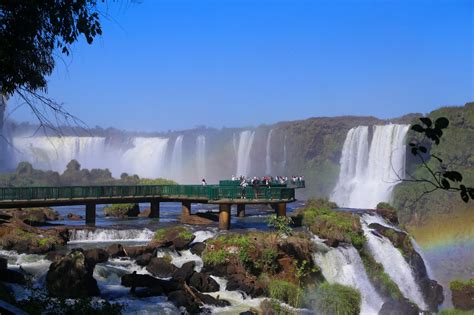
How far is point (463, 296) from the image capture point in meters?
31.2

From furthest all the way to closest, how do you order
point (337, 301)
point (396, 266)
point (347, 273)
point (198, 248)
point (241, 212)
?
1. point (241, 212)
2. point (396, 266)
3. point (347, 273)
4. point (198, 248)
5. point (337, 301)

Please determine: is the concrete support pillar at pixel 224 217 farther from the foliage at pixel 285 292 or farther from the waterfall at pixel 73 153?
the waterfall at pixel 73 153

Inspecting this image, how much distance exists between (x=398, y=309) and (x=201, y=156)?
58.4 m

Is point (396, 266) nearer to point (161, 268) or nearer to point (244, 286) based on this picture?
point (244, 286)

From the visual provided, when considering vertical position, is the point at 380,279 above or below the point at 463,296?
above

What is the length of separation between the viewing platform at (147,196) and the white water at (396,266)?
4930mm

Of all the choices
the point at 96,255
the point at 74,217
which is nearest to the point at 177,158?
Result: the point at 74,217

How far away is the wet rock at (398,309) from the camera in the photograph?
2413 centimetres

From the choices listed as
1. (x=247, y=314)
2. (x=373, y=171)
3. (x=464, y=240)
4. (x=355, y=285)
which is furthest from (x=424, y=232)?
(x=247, y=314)

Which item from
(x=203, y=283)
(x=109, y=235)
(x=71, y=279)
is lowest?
(x=203, y=283)

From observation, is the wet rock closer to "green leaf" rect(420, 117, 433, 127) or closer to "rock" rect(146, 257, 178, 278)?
"rock" rect(146, 257, 178, 278)

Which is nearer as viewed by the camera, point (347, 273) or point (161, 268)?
point (161, 268)

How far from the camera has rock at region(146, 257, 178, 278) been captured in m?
22.2

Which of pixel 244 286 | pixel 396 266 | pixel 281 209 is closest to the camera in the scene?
pixel 244 286
